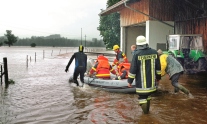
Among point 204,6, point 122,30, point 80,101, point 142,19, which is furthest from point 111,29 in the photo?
point 80,101

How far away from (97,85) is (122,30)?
54.8 feet

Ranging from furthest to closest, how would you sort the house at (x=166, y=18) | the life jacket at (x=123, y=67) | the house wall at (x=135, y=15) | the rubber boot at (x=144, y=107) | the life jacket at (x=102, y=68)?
the house wall at (x=135, y=15) < the house at (x=166, y=18) < the life jacket at (x=102, y=68) < the life jacket at (x=123, y=67) < the rubber boot at (x=144, y=107)

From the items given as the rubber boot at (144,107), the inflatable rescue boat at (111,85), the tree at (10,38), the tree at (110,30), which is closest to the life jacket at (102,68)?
the inflatable rescue boat at (111,85)

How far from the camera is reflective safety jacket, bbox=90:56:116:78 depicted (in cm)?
1123

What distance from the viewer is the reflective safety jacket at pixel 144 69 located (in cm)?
682

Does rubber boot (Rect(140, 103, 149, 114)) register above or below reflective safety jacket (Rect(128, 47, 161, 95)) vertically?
below

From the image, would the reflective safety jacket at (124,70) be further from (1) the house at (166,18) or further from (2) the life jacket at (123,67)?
(1) the house at (166,18)

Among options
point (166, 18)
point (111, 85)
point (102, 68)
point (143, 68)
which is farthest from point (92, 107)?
point (166, 18)

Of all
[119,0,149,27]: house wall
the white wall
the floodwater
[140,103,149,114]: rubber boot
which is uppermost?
[119,0,149,27]: house wall

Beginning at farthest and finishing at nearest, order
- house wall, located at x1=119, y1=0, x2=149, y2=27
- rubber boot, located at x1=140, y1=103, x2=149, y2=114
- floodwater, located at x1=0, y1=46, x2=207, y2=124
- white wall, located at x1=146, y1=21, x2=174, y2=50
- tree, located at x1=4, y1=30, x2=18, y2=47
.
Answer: tree, located at x1=4, y1=30, x2=18, y2=47 < house wall, located at x1=119, y1=0, x2=149, y2=27 < white wall, located at x1=146, y1=21, x2=174, y2=50 < rubber boot, located at x1=140, y1=103, x2=149, y2=114 < floodwater, located at x1=0, y1=46, x2=207, y2=124

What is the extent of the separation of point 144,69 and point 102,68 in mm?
4742

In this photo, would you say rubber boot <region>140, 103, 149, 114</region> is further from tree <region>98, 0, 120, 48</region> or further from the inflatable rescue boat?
tree <region>98, 0, 120, 48</region>

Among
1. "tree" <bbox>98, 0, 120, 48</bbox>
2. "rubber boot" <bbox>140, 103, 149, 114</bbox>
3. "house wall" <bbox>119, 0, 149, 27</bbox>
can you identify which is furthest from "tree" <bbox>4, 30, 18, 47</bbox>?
"rubber boot" <bbox>140, 103, 149, 114</bbox>

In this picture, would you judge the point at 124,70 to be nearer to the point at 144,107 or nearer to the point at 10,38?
the point at 144,107
